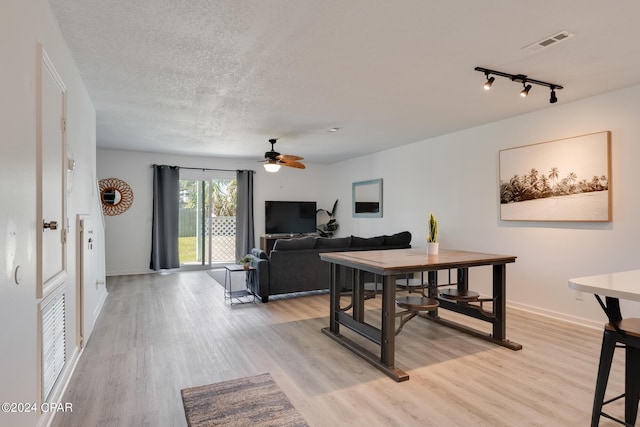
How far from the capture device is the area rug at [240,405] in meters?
2.08

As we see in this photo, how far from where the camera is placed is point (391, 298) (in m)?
2.92

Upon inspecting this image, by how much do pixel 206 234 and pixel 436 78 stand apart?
6148mm

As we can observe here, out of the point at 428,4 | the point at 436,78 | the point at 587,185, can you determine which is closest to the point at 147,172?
the point at 436,78

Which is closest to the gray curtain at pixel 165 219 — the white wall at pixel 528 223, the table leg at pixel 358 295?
the white wall at pixel 528 223

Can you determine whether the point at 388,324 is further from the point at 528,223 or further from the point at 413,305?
the point at 528,223

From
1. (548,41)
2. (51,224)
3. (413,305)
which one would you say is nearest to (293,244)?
(413,305)

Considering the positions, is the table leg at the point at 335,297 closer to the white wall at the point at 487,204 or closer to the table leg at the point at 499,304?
the table leg at the point at 499,304

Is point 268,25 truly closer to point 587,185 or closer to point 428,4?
point 428,4

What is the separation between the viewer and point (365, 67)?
3.13m

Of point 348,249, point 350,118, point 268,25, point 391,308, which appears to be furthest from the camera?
point 348,249

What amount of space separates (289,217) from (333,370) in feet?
19.7

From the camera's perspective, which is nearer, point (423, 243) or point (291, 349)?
point (291, 349)

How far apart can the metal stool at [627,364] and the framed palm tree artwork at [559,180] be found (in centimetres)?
228

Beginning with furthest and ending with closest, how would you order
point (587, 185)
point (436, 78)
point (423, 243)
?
point (423, 243)
point (587, 185)
point (436, 78)
